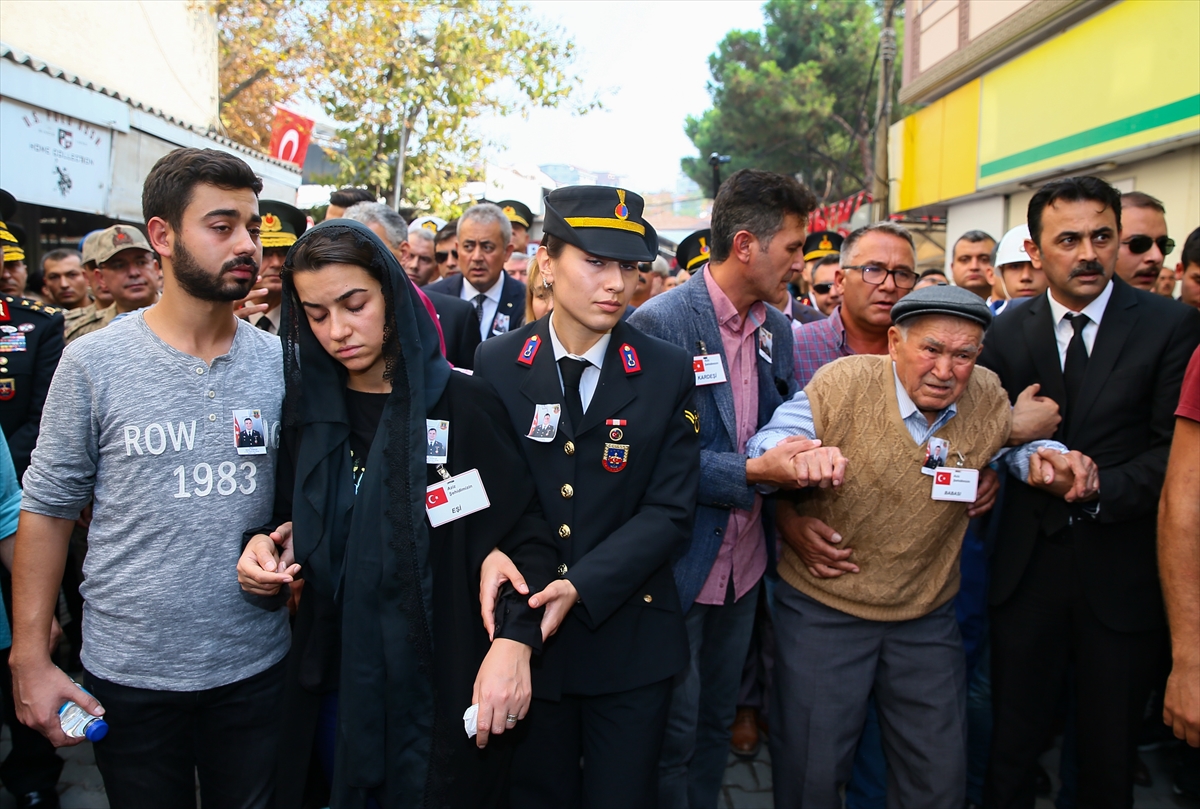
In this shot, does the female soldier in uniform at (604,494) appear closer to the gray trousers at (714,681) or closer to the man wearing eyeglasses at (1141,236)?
the gray trousers at (714,681)

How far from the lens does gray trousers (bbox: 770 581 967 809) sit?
2803 mm

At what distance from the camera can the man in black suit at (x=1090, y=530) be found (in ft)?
9.48

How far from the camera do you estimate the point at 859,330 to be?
159 inches

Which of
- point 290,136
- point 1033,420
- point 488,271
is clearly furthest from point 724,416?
point 290,136

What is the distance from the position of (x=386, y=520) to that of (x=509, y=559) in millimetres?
351

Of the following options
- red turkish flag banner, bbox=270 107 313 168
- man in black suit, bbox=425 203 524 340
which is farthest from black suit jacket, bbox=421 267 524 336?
red turkish flag banner, bbox=270 107 313 168

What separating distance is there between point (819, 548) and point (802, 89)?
84.0 ft

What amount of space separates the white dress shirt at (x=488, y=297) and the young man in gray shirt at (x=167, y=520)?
10.8ft

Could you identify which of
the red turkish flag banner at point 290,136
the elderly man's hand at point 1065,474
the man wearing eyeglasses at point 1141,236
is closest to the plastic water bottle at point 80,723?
the elderly man's hand at point 1065,474

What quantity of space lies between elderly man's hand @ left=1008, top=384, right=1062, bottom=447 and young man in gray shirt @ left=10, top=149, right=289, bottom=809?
261 cm

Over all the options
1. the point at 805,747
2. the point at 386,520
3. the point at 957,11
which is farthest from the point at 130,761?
the point at 957,11

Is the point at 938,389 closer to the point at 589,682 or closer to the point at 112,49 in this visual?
the point at 589,682

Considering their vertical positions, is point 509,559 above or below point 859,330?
below

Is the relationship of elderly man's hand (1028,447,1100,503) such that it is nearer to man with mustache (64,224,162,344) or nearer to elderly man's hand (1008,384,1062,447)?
elderly man's hand (1008,384,1062,447)
